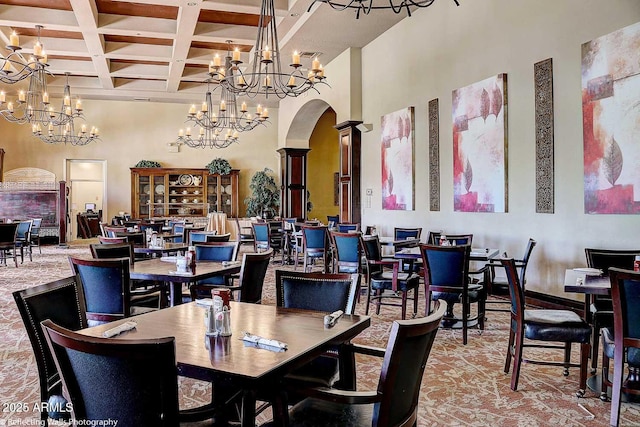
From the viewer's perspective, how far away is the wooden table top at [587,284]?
326 cm

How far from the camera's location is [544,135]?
240 inches

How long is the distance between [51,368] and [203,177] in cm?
1479

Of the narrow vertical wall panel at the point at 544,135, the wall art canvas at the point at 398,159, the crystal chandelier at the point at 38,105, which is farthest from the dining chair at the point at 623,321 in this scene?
the crystal chandelier at the point at 38,105

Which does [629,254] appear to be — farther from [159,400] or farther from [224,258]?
[159,400]

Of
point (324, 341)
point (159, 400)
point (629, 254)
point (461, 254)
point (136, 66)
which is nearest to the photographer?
point (159, 400)

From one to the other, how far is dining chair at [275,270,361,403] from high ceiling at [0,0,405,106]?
6812 mm

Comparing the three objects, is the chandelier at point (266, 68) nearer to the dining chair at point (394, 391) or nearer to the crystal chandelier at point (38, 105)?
the crystal chandelier at point (38, 105)

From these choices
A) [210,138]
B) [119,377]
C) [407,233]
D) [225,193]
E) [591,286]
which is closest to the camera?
[119,377]

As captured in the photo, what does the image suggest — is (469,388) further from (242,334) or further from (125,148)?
(125,148)

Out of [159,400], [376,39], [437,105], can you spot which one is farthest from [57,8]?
[159,400]

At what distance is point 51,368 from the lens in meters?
2.28

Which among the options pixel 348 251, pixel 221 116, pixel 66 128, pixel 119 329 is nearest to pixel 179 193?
pixel 66 128

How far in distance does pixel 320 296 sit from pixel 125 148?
1522cm

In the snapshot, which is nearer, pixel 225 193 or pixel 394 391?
pixel 394 391
